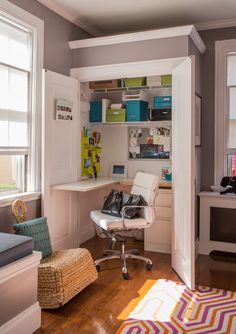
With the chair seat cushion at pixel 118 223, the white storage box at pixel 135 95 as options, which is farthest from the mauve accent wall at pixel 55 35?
the chair seat cushion at pixel 118 223

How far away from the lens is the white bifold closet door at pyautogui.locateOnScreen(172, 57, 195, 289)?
3012 millimetres

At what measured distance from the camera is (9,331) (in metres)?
2.13

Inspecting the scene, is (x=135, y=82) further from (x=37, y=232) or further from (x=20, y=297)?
(x=20, y=297)

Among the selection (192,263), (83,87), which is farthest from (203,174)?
(83,87)

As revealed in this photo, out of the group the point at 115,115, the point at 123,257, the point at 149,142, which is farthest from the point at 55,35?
the point at 123,257

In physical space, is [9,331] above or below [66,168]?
below

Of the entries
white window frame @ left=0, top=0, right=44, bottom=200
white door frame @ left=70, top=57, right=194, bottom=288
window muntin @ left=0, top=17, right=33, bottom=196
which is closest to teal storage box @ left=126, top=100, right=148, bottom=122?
white door frame @ left=70, top=57, right=194, bottom=288

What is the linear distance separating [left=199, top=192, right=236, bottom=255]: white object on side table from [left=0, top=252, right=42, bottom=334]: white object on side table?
2.29m

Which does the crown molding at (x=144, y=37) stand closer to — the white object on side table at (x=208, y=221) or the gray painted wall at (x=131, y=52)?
the gray painted wall at (x=131, y=52)

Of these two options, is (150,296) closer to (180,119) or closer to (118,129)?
(180,119)

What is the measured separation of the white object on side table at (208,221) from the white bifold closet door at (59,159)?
5.00 feet

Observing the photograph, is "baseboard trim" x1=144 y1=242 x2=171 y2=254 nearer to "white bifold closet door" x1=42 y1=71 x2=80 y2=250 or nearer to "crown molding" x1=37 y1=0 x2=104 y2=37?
"white bifold closet door" x1=42 y1=71 x2=80 y2=250

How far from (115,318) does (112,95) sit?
3.16 m

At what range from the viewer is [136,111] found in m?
4.38
